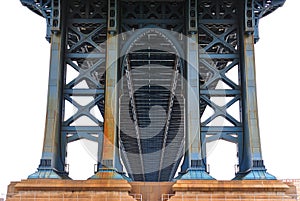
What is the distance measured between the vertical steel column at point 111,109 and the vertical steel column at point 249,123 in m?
5.69

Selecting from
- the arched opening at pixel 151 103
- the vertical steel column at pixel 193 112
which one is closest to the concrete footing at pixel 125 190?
the vertical steel column at pixel 193 112

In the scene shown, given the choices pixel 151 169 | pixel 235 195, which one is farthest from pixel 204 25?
pixel 151 169

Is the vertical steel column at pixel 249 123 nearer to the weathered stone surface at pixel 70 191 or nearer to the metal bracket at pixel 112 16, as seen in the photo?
the weathered stone surface at pixel 70 191

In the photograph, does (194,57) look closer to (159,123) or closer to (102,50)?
(102,50)

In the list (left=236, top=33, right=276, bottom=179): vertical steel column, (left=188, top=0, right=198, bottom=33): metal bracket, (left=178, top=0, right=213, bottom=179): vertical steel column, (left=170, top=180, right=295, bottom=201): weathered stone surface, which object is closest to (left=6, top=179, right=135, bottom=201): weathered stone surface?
(left=170, top=180, right=295, bottom=201): weathered stone surface

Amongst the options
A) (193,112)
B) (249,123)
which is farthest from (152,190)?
(249,123)

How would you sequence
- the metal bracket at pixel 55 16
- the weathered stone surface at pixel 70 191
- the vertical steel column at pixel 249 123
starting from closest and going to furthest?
the weathered stone surface at pixel 70 191 < the vertical steel column at pixel 249 123 < the metal bracket at pixel 55 16

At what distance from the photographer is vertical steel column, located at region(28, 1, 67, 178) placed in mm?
21266

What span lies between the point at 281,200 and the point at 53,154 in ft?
32.6

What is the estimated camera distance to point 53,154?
21594 mm

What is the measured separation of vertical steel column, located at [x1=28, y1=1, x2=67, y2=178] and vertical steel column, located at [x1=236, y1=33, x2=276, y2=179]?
8367 millimetres

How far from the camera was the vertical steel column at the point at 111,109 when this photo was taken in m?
21.2

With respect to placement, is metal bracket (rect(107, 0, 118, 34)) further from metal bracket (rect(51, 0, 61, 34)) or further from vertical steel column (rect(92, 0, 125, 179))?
metal bracket (rect(51, 0, 61, 34))

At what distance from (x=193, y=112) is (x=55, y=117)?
20.6 feet
